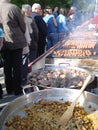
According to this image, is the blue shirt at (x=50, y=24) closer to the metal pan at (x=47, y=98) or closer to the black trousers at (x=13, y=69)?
the black trousers at (x=13, y=69)

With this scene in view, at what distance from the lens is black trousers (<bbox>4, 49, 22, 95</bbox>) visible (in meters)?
5.60

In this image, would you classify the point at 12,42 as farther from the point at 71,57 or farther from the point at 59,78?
the point at 59,78

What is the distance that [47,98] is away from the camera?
2832mm

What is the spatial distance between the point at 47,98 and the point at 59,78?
2.70 feet

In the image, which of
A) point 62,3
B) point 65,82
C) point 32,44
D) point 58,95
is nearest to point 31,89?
point 65,82

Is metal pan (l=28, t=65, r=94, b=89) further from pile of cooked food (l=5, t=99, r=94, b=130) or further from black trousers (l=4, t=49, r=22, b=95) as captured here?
black trousers (l=4, t=49, r=22, b=95)

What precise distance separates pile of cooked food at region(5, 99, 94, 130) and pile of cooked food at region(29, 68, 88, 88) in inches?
26.7

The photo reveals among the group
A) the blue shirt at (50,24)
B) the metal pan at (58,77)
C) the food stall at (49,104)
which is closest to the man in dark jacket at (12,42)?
the food stall at (49,104)

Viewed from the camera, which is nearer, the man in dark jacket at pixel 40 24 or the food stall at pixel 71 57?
the food stall at pixel 71 57

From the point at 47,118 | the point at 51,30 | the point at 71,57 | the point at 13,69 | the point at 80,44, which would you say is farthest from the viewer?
the point at 51,30

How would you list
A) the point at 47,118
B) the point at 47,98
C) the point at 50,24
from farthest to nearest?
the point at 50,24
the point at 47,98
the point at 47,118

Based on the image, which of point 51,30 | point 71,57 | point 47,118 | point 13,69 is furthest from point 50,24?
point 47,118

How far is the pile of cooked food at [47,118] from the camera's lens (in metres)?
2.29

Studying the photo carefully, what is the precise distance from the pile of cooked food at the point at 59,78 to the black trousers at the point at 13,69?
1.74 m
